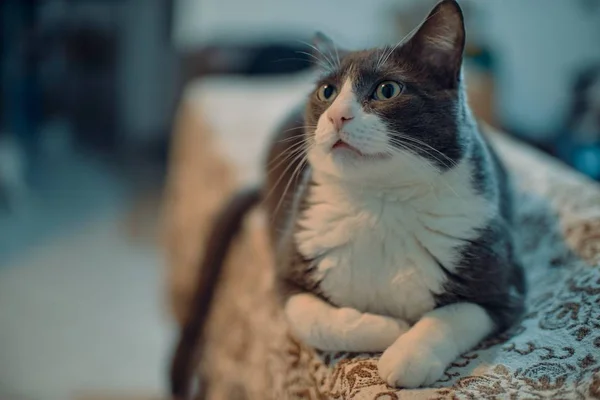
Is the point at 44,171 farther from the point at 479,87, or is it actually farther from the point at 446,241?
the point at 446,241

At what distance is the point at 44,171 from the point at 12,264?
1223 mm

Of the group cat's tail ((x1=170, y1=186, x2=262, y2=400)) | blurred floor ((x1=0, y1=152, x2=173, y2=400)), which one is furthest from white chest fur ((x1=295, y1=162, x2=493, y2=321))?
blurred floor ((x1=0, y1=152, x2=173, y2=400))

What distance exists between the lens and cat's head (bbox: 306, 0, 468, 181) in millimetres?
764

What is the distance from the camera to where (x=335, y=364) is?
2.61 feet

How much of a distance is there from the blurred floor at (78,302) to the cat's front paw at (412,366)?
3.70 ft

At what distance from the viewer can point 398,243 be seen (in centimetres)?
81

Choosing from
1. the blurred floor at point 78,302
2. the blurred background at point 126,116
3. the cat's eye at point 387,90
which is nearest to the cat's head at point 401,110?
the cat's eye at point 387,90

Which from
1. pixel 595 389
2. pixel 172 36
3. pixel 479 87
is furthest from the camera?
pixel 172 36

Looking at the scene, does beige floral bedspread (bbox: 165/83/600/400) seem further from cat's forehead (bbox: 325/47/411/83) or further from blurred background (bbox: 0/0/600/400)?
blurred background (bbox: 0/0/600/400)

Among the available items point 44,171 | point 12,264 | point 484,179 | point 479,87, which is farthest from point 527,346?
point 44,171

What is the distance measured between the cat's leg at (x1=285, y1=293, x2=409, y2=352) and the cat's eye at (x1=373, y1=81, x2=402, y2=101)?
28 cm

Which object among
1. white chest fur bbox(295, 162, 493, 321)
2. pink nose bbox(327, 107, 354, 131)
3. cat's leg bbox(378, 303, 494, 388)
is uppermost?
pink nose bbox(327, 107, 354, 131)

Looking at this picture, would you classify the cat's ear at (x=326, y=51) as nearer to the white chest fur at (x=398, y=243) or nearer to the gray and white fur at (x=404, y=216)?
the gray and white fur at (x=404, y=216)

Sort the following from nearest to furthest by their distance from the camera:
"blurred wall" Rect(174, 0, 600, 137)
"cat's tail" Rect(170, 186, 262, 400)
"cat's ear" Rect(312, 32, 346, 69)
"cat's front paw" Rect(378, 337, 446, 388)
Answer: "cat's front paw" Rect(378, 337, 446, 388)
"cat's ear" Rect(312, 32, 346, 69)
"cat's tail" Rect(170, 186, 262, 400)
"blurred wall" Rect(174, 0, 600, 137)
